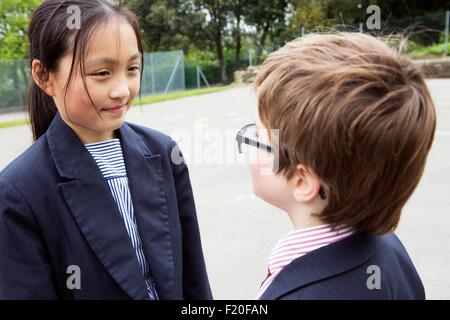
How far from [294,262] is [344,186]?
19 cm

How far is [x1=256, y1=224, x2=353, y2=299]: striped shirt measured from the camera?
96 cm

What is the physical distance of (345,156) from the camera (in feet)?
2.92

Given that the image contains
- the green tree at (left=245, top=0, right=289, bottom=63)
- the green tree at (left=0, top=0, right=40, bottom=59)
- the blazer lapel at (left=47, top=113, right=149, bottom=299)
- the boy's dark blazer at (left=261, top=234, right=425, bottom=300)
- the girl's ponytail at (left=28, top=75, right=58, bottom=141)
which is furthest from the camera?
the green tree at (left=245, top=0, right=289, bottom=63)

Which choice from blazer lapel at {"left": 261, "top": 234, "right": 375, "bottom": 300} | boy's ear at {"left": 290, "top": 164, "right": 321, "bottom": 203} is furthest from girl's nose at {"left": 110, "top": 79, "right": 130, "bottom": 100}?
blazer lapel at {"left": 261, "top": 234, "right": 375, "bottom": 300}

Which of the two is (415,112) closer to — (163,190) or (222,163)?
(163,190)

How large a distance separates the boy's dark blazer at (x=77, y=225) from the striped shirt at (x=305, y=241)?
397 millimetres

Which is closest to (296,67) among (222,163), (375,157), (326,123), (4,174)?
(326,123)

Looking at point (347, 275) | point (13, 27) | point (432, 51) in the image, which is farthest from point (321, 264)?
point (13, 27)

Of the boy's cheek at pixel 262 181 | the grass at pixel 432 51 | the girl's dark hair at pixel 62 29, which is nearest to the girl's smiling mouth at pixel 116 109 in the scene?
the girl's dark hair at pixel 62 29

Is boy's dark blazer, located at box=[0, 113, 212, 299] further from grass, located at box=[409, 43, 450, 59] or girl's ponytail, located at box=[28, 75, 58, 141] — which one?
grass, located at box=[409, 43, 450, 59]

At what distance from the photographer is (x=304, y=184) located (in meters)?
0.97

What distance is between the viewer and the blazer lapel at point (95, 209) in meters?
1.16

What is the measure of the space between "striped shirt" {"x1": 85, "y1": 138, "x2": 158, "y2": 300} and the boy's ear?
0.51 metres

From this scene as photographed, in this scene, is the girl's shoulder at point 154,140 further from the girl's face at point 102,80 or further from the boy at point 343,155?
the boy at point 343,155
